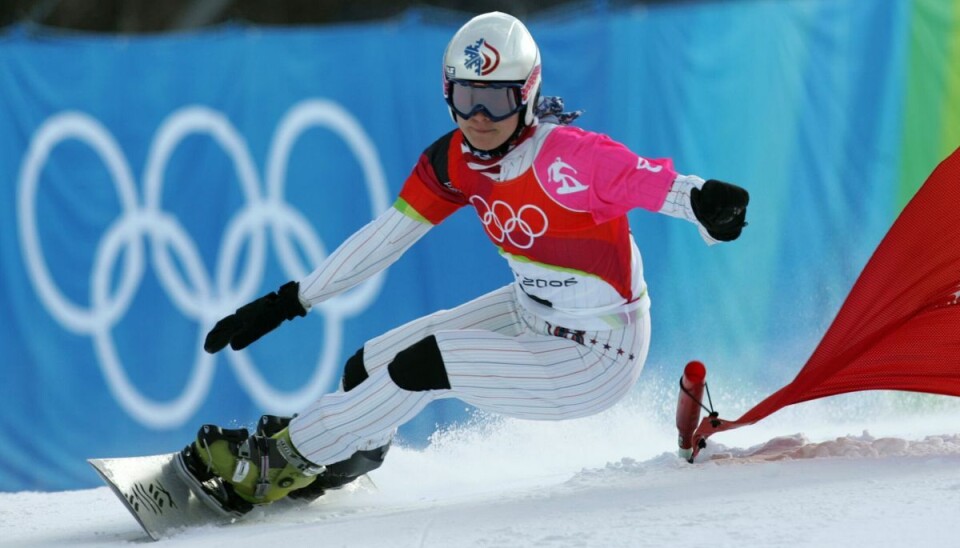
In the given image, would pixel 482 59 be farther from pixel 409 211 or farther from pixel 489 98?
pixel 409 211

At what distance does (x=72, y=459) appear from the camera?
18.8 ft

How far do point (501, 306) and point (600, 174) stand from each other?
0.77 m

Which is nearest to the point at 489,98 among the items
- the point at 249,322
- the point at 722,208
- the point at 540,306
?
the point at 540,306

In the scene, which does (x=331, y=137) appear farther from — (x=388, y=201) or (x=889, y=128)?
(x=889, y=128)

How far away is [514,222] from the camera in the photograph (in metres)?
3.80

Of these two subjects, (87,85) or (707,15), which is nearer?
(87,85)

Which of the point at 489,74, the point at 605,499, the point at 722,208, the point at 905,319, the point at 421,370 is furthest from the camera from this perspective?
the point at 905,319

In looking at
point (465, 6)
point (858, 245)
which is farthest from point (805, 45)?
point (465, 6)

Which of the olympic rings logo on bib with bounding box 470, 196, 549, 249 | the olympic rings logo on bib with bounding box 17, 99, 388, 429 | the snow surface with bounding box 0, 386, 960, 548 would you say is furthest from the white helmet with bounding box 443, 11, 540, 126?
the olympic rings logo on bib with bounding box 17, 99, 388, 429

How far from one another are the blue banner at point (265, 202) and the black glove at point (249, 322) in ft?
6.24

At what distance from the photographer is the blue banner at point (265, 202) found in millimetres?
5777

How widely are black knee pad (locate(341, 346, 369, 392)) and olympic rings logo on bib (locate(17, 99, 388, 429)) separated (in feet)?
5.82

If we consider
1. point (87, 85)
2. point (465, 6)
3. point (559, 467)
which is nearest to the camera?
point (559, 467)

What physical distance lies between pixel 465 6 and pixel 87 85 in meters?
2.23
